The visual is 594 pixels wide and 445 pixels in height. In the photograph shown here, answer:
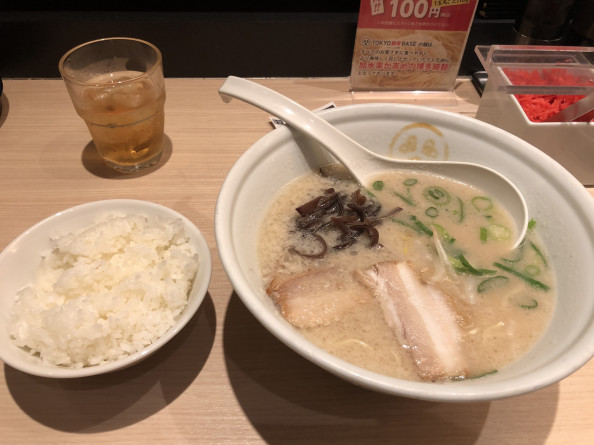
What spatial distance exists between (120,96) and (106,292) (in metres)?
0.73

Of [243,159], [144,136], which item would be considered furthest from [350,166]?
[144,136]

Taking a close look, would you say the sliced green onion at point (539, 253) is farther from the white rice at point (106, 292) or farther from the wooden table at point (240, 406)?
the white rice at point (106, 292)

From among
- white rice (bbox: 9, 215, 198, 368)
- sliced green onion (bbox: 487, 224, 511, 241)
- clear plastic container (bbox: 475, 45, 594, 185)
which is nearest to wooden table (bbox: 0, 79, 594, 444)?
white rice (bbox: 9, 215, 198, 368)

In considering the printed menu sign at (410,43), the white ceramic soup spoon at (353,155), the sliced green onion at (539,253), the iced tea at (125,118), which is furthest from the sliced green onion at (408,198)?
the iced tea at (125,118)

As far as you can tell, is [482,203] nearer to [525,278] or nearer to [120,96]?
[525,278]

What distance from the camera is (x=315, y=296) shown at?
97 centimetres

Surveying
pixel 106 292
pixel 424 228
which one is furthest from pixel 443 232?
pixel 106 292

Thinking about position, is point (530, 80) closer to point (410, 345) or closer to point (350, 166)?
point (350, 166)

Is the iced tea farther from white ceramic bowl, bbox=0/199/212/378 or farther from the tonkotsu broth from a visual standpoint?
the tonkotsu broth

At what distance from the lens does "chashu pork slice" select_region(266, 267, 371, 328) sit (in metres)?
0.93

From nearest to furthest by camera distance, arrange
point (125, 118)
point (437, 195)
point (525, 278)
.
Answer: point (525, 278), point (437, 195), point (125, 118)

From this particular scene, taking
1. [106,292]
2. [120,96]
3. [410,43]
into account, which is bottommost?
[106,292]

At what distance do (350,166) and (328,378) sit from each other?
0.60m

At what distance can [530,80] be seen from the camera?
1.60 metres
